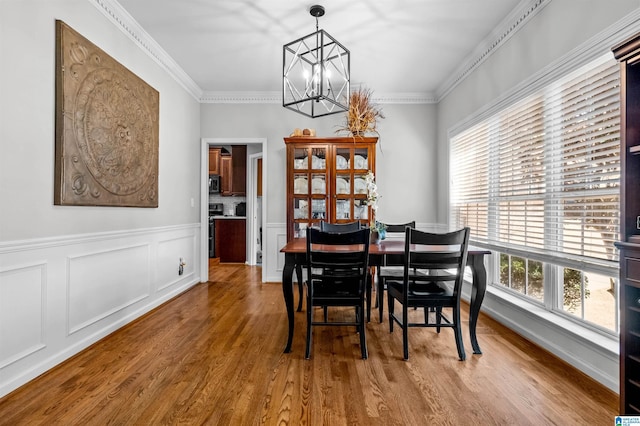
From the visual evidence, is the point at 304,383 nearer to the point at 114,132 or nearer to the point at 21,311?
the point at 21,311

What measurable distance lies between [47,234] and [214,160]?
14.7 feet

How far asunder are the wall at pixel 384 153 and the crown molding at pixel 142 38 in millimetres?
727

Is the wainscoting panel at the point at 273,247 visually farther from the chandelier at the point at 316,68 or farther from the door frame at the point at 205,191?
the chandelier at the point at 316,68

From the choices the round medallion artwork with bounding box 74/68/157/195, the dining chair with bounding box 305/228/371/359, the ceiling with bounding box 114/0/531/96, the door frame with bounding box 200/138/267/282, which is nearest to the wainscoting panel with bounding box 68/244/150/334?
the round medallion artwork with bounding box 74/68/157/195

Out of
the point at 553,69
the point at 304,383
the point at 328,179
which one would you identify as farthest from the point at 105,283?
the point at 553,69

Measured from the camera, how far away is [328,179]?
4297 millimetres

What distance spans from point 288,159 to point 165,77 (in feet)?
5.37

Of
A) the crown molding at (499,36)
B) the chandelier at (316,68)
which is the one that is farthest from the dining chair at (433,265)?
the crown molding at (499,36)

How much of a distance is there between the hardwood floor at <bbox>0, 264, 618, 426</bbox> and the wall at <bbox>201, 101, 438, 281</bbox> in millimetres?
2073

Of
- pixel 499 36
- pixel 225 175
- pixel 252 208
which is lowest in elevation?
pixel 252 208

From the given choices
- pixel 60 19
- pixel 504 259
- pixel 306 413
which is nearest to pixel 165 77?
pixel 60 19

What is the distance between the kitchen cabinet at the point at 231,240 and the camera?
6316mm

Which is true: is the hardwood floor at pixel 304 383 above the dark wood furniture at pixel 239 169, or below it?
below

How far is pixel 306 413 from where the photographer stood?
5.44ft
